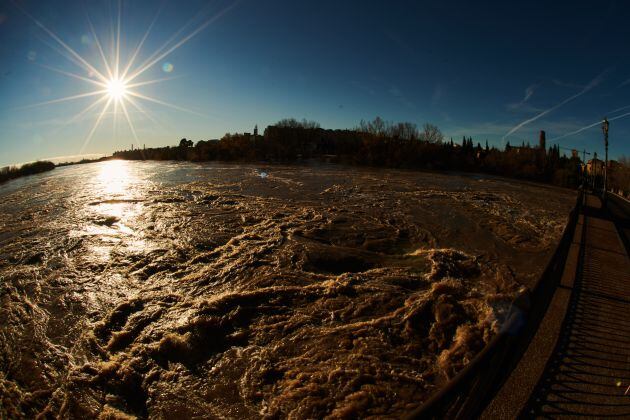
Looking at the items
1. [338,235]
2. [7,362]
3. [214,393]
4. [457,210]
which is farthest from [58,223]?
[457,210]

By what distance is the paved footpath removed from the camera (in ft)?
11.1

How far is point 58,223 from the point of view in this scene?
14.6 m

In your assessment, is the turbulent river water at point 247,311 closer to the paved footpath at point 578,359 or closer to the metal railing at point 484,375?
the metal railing at point 484,375

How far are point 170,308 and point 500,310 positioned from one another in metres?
7.42

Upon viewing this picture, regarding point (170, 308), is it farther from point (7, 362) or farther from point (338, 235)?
point (338, 235)

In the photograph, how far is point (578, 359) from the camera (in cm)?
414

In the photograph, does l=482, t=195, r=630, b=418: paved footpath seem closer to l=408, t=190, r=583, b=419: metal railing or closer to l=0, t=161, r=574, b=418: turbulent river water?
l=408, t=190, r=583, b=419: metal railing

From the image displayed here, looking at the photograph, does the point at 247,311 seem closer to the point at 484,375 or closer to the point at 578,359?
the point at 484,375

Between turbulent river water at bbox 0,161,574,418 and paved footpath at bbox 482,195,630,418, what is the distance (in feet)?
4.05

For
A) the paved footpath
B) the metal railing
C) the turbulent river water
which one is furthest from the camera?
the turbulent river water

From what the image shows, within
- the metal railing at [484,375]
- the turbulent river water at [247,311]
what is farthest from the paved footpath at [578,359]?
the turbulent river water at [247,311]

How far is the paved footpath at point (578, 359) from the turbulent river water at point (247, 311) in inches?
48.7

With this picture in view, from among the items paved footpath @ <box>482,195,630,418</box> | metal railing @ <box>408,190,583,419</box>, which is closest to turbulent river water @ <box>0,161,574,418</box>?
metal railing @ <box>408,190,583,419</box>

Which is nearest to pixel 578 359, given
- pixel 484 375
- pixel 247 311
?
pixel 484 375
